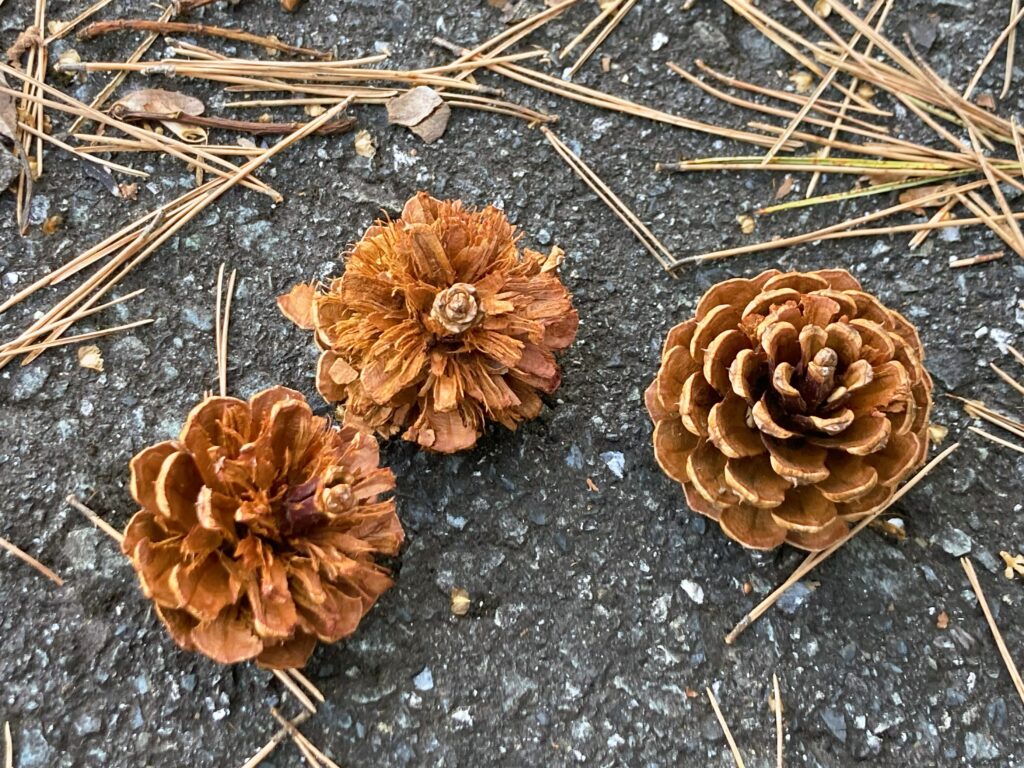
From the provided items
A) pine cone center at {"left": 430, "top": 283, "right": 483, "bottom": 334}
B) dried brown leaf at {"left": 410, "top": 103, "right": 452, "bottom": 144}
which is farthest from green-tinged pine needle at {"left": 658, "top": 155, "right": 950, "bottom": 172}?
pine cone center at {"left": 430, "top": 283, "right": 483, "bottom": 334}

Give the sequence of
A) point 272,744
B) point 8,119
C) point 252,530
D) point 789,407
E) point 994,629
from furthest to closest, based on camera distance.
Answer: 1. point 8,119
2. point 994,629
3. point 272,744
4. point 789,407
5. point 252,530

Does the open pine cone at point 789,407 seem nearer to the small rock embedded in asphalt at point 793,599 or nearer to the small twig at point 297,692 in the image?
the small rock embedded in asphalt at point 793,599

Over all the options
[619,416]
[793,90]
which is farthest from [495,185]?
[793,90]

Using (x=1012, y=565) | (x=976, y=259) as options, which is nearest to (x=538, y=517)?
(x=1012, y=565)

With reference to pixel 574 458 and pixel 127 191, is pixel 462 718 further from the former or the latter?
pixel 127 191

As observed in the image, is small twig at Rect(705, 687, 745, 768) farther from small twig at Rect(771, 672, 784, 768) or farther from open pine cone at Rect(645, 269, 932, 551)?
open pine cone at Rect(645, 269, 932, 551)

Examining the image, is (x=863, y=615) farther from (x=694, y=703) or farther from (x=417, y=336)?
(x=417, y=336)

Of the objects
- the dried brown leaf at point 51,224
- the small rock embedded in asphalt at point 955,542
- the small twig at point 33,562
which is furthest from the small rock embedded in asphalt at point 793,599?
the dried brown leaf at point 51,224

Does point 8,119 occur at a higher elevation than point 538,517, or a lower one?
higher
